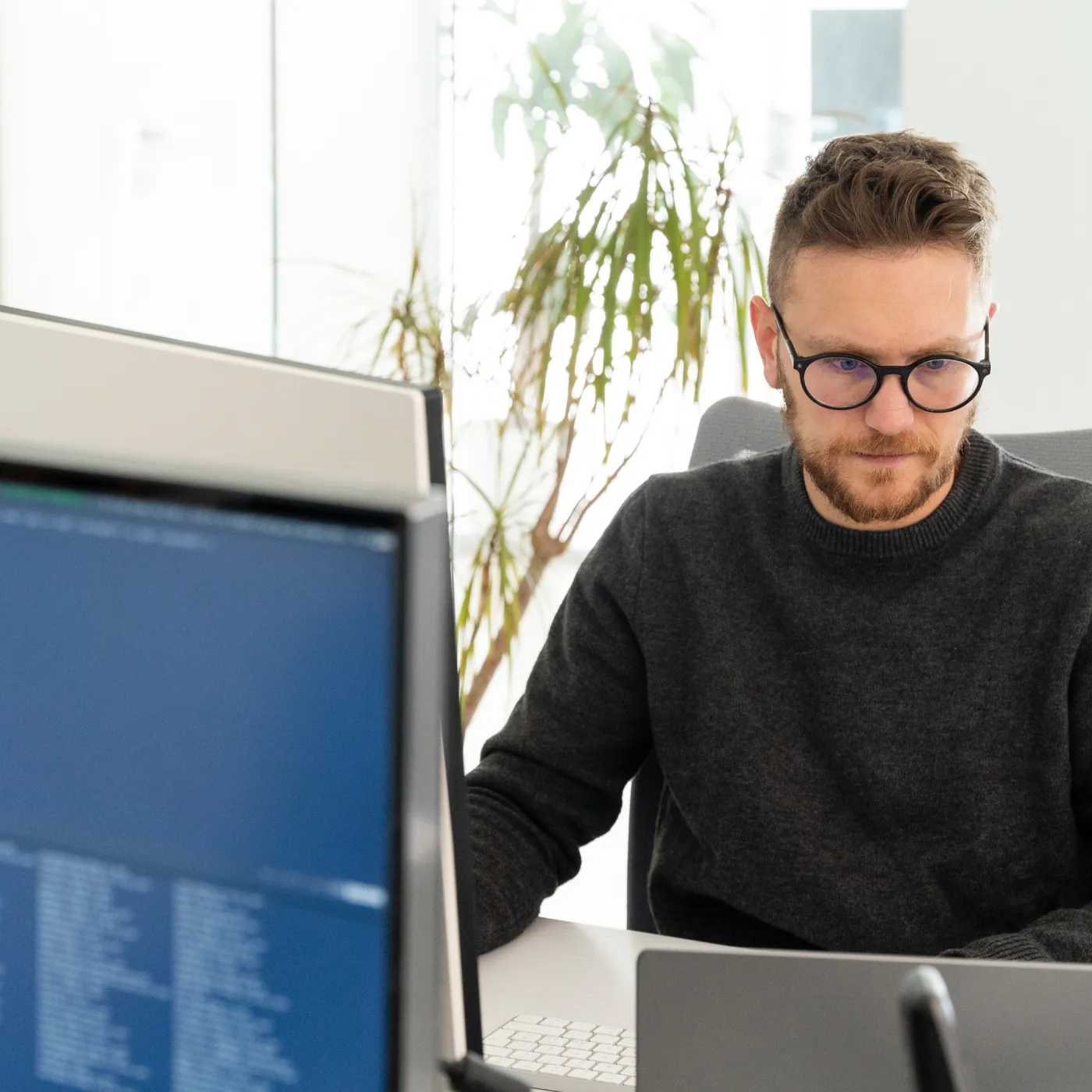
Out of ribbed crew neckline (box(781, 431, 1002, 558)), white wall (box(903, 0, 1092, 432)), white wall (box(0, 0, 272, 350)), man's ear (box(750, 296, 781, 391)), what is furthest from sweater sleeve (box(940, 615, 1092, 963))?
white wall (box(0, 0, 272, 350))

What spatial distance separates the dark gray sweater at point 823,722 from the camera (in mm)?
1264

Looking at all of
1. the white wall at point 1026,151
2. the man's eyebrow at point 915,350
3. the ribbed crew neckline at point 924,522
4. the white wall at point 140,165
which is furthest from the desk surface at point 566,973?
the white wall at point 140,165

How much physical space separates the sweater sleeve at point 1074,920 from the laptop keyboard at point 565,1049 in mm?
247

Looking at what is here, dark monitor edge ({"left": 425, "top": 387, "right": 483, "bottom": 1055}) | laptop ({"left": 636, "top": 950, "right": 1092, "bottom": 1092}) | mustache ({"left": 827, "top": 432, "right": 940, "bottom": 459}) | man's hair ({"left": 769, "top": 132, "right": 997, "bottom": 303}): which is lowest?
laptop ({"left": 636, "top": 950, "right": 1092, "bottom": 1092})

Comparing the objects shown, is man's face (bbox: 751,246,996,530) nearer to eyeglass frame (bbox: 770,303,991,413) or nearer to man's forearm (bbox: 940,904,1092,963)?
eyeglass frame (bbox: 770,303,991,413)

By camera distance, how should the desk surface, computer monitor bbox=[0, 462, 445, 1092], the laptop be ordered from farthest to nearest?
the desk surface < the laptop < computer monitor bbox=[0, 462, 445, 1092]

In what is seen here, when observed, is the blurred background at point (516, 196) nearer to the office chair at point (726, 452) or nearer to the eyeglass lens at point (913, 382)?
the office chair at point (726, 452)

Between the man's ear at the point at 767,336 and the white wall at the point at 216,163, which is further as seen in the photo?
the white wall at the point at 216,163

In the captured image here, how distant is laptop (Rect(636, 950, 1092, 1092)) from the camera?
670 mm

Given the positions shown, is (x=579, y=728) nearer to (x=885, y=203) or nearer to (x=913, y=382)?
(x=913, y=382)

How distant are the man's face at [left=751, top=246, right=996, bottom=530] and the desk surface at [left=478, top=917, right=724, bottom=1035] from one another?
416mm

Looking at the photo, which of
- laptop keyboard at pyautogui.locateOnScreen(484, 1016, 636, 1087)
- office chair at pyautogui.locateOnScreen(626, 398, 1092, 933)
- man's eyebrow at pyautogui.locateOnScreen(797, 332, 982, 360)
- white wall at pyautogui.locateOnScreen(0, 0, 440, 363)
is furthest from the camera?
white wall at pyautogui.locateOnScreen(0, 0, 440, 363)

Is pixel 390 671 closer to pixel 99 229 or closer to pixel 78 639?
pixel 78 639

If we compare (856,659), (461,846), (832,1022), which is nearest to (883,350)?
(856,659)
